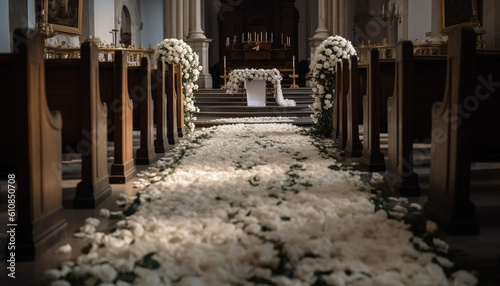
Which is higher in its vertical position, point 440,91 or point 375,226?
point 440,91

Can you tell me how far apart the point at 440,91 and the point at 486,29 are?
23.1ft

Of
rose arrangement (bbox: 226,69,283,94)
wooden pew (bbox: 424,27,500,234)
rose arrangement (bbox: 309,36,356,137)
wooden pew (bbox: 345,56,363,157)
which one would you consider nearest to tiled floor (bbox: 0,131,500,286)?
wooden pew (bbox: 424,27,500,234)

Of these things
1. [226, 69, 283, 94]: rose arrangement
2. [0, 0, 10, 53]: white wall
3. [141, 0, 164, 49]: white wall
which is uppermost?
[141, 0, 164, 49]: white wall

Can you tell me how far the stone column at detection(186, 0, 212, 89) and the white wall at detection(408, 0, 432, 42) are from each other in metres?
5.46

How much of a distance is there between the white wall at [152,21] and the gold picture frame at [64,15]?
20.3ft

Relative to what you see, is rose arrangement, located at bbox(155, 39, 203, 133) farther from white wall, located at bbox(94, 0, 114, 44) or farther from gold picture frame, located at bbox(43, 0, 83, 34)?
white wall, located at bbox(94, 0, 114, 44)

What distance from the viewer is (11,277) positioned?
197 cm

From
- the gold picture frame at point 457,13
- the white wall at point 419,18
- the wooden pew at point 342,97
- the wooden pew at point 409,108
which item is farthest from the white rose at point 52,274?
the white wall at point 419,18

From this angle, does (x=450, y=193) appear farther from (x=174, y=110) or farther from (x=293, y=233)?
(x=174, y=110)

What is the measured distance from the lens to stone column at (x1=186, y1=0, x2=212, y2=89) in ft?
49.4

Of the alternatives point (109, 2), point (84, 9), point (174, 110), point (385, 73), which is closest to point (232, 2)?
point (109, 2)

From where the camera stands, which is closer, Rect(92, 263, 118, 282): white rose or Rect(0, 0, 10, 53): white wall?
Rect(92, 263, 118, 282): white rose

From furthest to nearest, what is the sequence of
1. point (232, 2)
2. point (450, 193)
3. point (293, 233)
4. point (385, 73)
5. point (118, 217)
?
point (232, 2), point (385, 73), point (118, 217), point (450, 193), point (293, 233)

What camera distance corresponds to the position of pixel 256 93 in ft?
40.3
